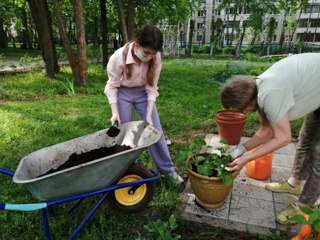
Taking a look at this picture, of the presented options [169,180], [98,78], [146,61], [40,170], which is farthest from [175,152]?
[98,78]

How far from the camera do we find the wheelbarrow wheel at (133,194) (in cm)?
244

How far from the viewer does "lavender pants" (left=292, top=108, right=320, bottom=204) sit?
2.25m

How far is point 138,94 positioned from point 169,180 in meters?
0.96

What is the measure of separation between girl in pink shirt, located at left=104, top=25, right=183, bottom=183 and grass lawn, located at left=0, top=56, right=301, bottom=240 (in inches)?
15.3

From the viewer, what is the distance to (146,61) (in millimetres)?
2516

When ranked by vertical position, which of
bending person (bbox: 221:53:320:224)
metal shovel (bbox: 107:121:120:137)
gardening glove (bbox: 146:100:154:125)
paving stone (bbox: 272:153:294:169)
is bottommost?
paving stone (bbox: 272:153:294:169)

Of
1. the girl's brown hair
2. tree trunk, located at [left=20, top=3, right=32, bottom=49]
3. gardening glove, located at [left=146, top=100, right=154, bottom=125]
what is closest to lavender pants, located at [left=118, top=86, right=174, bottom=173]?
gardening glove, located at [left=146, top=100, right=154, bottom=125]

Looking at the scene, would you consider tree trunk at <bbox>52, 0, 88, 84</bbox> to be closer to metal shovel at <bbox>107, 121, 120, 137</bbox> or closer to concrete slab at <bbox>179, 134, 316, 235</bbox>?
metal shovel at <bbox>107, 121, 120, 137</bbox>

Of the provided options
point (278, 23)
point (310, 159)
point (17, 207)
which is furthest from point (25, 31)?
point (278, 23)

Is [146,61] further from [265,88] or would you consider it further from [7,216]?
[7,216]

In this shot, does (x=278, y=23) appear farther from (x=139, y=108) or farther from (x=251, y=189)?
(x=139, y=108)

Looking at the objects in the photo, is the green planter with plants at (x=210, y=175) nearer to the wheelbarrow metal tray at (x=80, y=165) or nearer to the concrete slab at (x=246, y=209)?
the concrete slab at (x=246, y=209)

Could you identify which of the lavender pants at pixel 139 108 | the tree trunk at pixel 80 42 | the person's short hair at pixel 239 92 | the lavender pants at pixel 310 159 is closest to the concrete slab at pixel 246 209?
the lavender pants at pixel 310 159

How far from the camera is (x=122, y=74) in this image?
8.48 feet
